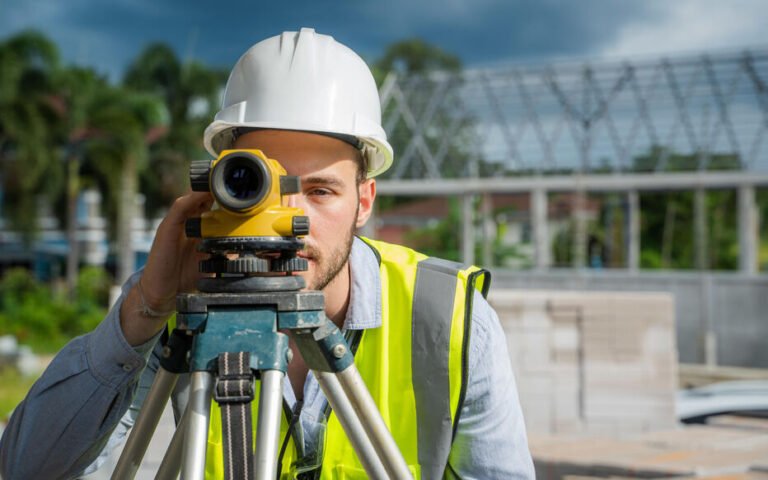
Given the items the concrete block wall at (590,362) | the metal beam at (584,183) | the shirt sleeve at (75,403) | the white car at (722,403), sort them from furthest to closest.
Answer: the metal beam at (584,183)
the white car at (722,403)
the concrete block wall at (590,362)
the shirt sleeve at (75,403)

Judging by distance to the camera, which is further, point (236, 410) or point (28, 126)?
point (28, 126)

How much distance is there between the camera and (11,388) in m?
10.2

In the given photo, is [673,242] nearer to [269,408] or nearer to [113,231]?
[113,231]

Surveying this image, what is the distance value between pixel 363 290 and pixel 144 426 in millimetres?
604

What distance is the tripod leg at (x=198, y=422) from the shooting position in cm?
127

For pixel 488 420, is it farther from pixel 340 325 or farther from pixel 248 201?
pixel 248 201

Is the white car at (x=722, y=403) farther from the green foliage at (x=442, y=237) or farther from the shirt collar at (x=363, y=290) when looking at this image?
the green foliage at (x=442, y=237)

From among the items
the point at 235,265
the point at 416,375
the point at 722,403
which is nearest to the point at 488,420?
the point at 416,375

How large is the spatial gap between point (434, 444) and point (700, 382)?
11.3 m

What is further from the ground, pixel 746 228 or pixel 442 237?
pixel 442 237

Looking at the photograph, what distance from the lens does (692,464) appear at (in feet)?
15.6

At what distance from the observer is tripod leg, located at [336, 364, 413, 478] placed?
4.59 feet

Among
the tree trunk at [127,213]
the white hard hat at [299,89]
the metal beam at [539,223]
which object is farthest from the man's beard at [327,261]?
the tree trunk at [127,213]

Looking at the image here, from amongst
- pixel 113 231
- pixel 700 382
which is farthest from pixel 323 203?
pixel 113 231
